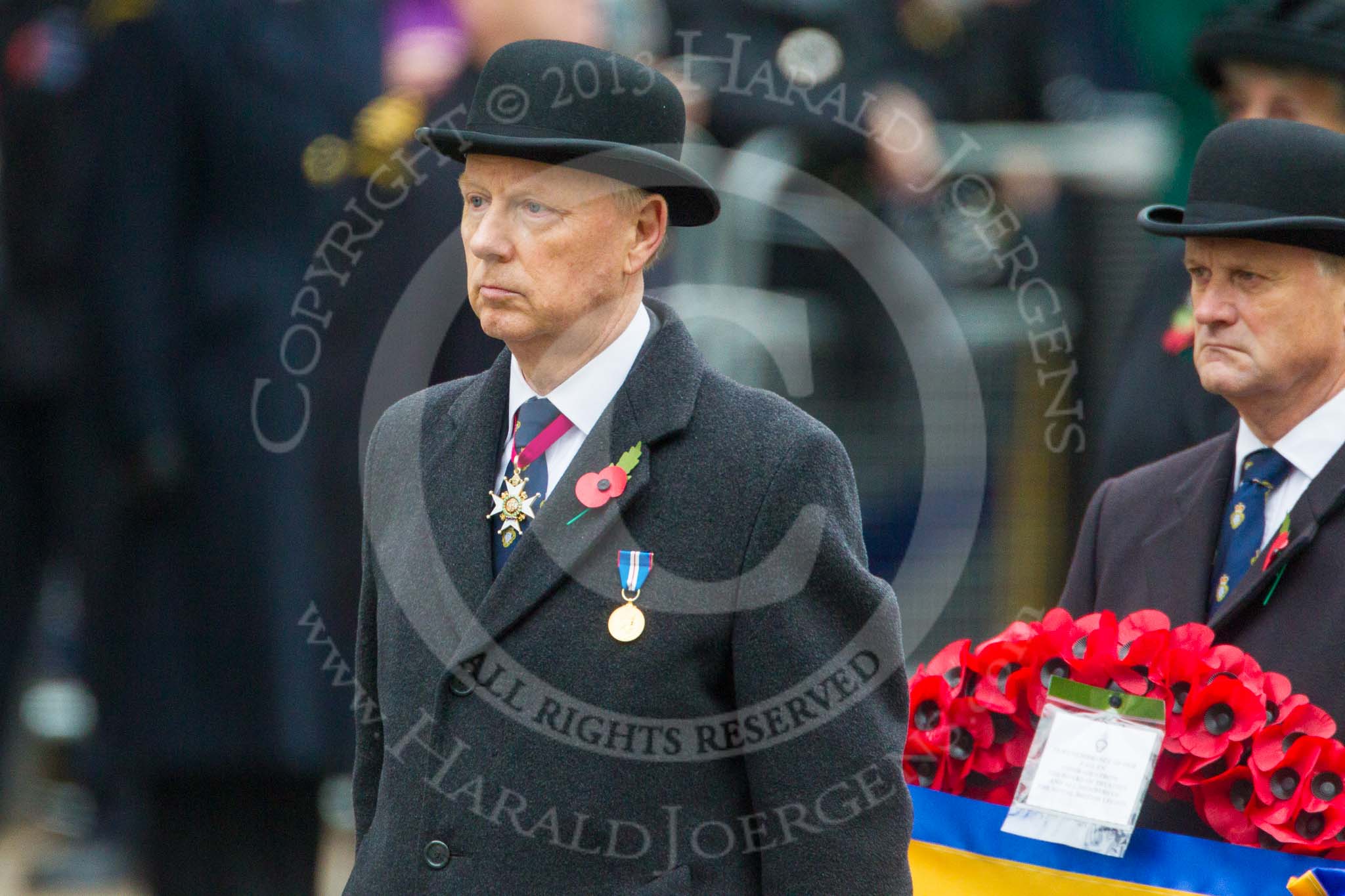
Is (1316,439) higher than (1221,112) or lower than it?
lower

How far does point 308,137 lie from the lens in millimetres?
4719

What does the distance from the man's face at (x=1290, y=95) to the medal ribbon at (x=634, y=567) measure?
2.18 m

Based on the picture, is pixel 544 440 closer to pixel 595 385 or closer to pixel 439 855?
pixel 595 385

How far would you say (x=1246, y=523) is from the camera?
3.31m

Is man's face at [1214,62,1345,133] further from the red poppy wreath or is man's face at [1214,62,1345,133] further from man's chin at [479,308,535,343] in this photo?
man's chin at [479,308,535,343]

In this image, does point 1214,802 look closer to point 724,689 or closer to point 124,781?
point 724,689

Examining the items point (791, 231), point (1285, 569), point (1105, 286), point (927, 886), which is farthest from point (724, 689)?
point (1105, 286)

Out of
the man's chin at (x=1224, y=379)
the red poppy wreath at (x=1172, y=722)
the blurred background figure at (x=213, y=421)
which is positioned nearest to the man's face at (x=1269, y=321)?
the man's chin at (x=1224, y=379)

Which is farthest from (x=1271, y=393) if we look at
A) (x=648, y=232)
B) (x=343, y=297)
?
(x=343, y=297)

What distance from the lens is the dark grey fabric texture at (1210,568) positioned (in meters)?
3.09

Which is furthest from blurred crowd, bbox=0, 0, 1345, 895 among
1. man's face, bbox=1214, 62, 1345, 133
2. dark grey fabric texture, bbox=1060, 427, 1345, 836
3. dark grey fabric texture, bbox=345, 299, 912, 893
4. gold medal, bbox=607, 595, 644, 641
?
gold medal, bbox=607, 595, 644, 641

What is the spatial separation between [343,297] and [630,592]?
7.46 feet

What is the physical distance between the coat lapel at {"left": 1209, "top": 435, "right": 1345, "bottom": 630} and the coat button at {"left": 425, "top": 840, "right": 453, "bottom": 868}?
1.30 meters

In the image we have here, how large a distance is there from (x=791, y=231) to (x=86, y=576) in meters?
2.15
